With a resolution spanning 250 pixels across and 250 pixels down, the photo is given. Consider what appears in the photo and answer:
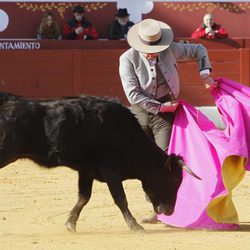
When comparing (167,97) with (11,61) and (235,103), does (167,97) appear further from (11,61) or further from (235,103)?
(11,61)

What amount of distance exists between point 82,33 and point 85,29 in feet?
0.25

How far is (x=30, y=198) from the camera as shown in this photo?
675 centimetres

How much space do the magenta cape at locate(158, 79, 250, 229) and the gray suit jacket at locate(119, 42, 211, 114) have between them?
0.28 m

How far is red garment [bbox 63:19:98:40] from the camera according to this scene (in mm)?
11734

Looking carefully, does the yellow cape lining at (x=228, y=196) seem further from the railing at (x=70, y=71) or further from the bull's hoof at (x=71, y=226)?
the railing at (x=70, y=71)

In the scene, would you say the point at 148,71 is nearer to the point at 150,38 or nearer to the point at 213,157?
the point at 150,38

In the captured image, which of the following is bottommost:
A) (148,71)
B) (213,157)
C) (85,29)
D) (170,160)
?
(85,29)

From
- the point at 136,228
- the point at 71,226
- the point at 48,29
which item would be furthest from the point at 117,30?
→ the point at 136,228

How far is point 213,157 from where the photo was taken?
5688 millimetres

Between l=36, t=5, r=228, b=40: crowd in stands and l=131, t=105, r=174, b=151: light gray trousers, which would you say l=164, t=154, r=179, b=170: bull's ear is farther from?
l=36, t=5, r=228, b=40: crowd in stands

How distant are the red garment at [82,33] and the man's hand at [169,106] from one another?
612 cm

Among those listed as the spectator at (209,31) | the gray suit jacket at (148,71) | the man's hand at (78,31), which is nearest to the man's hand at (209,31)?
the spectator at (209,31)

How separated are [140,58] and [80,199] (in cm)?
97

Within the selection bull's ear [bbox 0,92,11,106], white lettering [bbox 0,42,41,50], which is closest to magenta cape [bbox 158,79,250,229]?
bull's ear [bbox 0,92,11,106]
